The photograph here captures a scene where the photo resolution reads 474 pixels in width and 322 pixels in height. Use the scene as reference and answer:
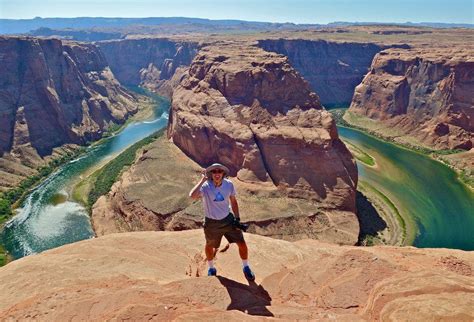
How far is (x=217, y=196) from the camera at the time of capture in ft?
46.1

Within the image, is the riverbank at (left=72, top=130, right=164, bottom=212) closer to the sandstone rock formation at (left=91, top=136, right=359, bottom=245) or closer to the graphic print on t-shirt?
the sandstone rock formation at (left=91, top=136, right=359, bottom=245)

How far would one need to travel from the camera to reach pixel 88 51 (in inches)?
5807

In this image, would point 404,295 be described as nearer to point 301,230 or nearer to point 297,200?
point 301,230

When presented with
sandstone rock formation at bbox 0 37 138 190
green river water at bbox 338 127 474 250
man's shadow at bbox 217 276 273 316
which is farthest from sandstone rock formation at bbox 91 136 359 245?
man's shadow at bbox 217 276 273 316

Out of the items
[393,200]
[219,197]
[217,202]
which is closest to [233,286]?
[217,202]

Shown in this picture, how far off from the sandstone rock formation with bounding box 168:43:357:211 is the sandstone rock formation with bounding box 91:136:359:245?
2582 millimetres

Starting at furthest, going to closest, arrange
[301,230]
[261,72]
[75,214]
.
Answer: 1. [261,72]
2. [75,214]
3. [301,230]

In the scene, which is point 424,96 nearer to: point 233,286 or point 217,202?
point 233,286

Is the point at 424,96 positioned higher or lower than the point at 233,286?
lower

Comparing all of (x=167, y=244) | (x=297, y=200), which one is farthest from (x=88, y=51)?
(x=167, y=244)

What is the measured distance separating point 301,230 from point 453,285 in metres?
39.4

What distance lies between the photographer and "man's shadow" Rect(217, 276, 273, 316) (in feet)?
43.7

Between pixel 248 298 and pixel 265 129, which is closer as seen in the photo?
pixel 248 298

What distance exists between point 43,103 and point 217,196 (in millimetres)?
100525
